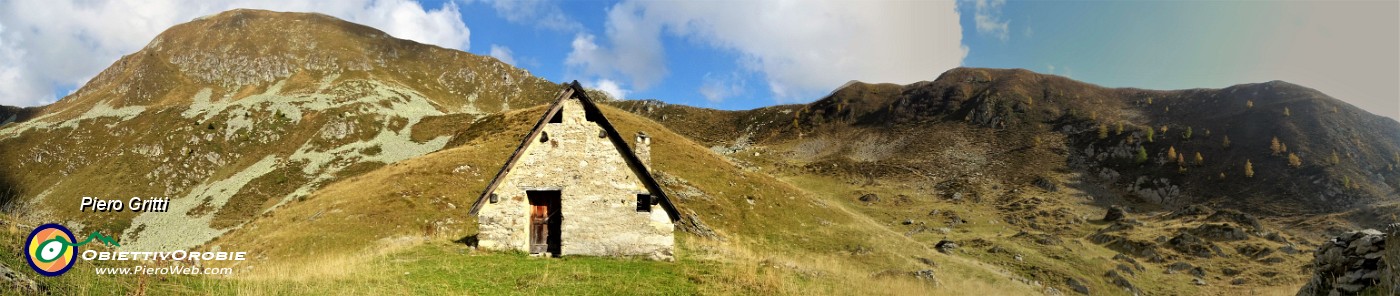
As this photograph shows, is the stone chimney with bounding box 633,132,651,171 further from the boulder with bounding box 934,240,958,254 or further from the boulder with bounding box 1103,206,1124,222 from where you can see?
the boulder with bounding box 1103,206,1124,222

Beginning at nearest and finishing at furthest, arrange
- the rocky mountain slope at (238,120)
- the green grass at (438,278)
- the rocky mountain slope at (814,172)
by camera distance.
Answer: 1. the green grass at (438,278)
2. the rocky mountain slope at (814,172)
3. the rocky mountain slope at (238,120)

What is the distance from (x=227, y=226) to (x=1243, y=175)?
321ft

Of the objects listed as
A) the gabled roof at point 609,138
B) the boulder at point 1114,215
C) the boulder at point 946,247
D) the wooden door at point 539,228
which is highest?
the gabled roof at point 609,138

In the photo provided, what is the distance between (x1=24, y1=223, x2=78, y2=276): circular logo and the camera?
8984 millimetres

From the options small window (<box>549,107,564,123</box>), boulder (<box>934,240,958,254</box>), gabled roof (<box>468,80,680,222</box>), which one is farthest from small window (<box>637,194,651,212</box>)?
boulder (<box>934,240,958,254</box>)

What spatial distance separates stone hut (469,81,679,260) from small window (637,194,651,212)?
0.03m

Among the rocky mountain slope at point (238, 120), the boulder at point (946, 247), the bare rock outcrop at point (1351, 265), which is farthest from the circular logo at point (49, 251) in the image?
the boulder at point (946, 247)

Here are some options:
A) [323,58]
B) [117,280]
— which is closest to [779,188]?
[117,280]

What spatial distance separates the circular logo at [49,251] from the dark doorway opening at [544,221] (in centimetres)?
1008

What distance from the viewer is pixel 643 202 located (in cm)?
1808

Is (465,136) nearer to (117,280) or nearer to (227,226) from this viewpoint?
(227,226)

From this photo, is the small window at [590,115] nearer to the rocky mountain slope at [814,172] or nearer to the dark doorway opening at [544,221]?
the dark doorway opening at [544,221]

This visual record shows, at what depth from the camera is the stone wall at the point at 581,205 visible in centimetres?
1769

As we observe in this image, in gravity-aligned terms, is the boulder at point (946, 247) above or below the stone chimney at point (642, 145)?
below
